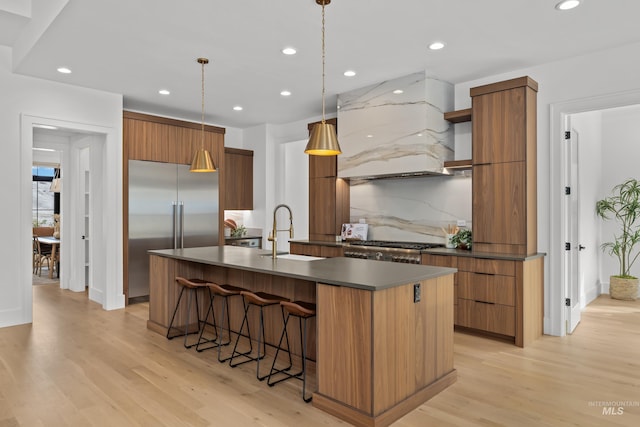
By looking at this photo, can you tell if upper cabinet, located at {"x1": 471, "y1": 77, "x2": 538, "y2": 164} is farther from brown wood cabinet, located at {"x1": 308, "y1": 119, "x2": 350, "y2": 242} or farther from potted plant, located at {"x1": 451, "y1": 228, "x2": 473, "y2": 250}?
brown wood cabinet, located at {"x1": 308, "y1": 119, "x2": 350, "y2": 242}

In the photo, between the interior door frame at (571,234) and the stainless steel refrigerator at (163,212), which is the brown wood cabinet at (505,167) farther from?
the stainless steel refrigerator at (163,212)

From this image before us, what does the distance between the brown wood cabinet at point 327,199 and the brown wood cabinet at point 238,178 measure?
5.92 feet

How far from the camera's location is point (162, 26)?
3.52 metres

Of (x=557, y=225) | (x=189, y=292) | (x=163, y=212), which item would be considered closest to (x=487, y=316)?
(x=557, y=225)

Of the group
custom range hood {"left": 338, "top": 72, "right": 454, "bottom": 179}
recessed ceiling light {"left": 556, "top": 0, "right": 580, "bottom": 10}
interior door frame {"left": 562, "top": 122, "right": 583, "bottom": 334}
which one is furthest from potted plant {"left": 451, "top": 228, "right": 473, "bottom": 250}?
recessed ceiling light {"left": 556, "top": 0, "right": 580, "bottom": 10}

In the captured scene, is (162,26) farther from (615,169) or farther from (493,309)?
(615,169)

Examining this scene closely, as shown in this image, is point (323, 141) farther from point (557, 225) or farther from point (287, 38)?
point (557, 225)

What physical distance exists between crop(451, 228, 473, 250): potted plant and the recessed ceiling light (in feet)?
7.90

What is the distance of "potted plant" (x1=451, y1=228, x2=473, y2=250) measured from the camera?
4688 millimetres

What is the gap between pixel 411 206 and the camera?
546 cm

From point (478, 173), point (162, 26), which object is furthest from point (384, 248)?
point (162, 26)

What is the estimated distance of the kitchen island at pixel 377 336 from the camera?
2.47 meters

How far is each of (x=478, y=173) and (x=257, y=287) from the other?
8.56ft

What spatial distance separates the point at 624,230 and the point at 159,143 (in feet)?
22.3
